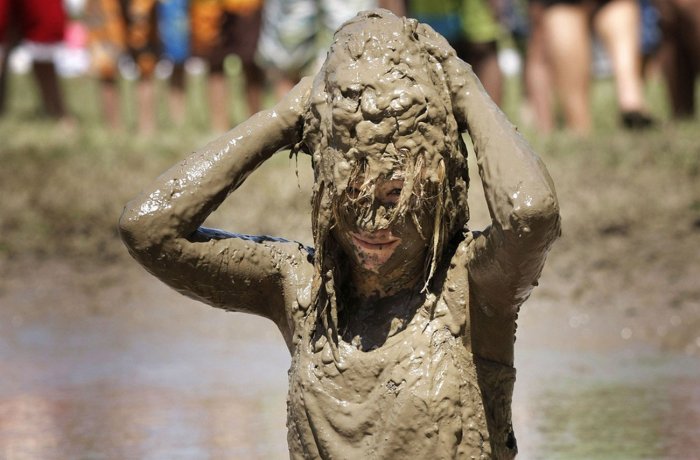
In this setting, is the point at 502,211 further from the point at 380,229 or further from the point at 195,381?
the point at 195,381

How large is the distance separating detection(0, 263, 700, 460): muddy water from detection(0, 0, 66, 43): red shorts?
375 centimetres

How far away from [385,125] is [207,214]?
0.51 metres

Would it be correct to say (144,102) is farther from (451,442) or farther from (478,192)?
(451,442)

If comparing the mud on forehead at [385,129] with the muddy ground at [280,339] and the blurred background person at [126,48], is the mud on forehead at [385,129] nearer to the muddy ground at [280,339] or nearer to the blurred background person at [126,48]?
the muddy ground at [280,339]

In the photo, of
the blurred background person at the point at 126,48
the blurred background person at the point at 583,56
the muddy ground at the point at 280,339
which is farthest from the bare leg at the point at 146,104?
the blurred background person at the point at 583,56

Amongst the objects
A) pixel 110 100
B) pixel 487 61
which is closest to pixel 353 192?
pixel 487 61

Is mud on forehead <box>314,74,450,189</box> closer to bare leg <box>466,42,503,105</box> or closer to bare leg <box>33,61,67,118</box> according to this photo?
bare leg <box>466,42,503,105</box>

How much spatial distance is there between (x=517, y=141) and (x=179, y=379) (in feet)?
9.22

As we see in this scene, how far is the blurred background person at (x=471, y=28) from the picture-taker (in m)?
8.92

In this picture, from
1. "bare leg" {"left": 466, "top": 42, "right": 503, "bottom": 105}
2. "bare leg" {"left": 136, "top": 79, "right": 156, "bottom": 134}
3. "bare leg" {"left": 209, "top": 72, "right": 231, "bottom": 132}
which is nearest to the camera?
"bare leg" {"left": 466, "top": 42, "right": 503, "bottom": 105}

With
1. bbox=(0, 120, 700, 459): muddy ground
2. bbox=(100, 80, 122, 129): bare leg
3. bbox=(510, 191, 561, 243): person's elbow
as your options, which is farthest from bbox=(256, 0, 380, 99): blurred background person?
bbox=(510, 191, 561, 243): person's elbow

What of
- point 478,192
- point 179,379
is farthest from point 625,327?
point 179,379

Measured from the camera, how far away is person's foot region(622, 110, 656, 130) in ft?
26.7

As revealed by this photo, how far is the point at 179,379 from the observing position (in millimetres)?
5398
